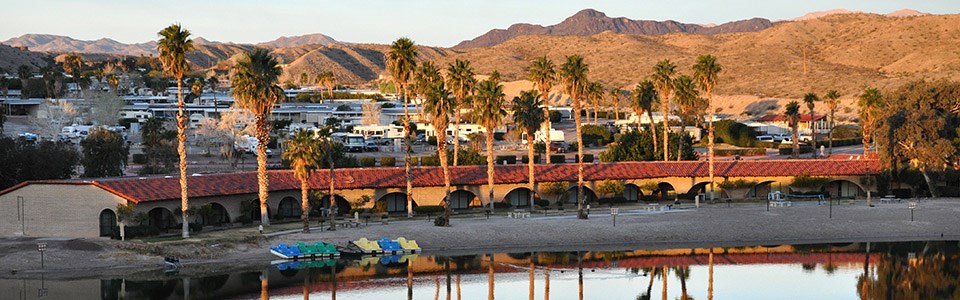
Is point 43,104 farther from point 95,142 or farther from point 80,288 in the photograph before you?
point 80,288

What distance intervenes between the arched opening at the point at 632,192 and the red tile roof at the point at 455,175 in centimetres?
112

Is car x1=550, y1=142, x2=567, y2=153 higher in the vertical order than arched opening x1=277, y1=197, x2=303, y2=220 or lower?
higher

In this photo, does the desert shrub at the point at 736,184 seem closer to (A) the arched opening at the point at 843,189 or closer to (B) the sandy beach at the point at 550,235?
(B) the sandy beach at the point at 550,235

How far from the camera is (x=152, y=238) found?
63.6m

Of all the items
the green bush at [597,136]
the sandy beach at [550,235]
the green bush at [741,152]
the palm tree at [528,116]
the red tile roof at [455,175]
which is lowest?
the sandy beach at [550,235]

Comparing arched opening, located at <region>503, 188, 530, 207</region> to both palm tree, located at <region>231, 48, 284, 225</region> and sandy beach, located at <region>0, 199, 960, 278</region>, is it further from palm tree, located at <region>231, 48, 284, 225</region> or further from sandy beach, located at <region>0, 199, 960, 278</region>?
palm tree, located at <region>231, 48, 284, 225</region>

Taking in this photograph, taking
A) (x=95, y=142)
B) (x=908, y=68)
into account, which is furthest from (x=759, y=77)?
(x=95, y=142)

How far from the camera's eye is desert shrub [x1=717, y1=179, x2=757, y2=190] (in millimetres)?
84125

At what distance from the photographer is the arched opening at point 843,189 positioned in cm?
8556

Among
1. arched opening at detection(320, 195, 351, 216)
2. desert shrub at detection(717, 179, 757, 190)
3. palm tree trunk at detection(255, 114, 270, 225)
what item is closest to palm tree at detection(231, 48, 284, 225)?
palm tree trunk at detection(255, 114, 270, 225)

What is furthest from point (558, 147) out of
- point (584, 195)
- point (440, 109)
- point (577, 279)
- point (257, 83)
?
point (577, 279)

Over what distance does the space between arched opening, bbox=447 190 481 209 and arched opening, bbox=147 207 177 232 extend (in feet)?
65.0

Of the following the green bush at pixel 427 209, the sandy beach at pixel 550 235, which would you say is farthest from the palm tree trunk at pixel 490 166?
the green bush at pixel 427 209

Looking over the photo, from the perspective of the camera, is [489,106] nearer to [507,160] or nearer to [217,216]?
[217,216]
